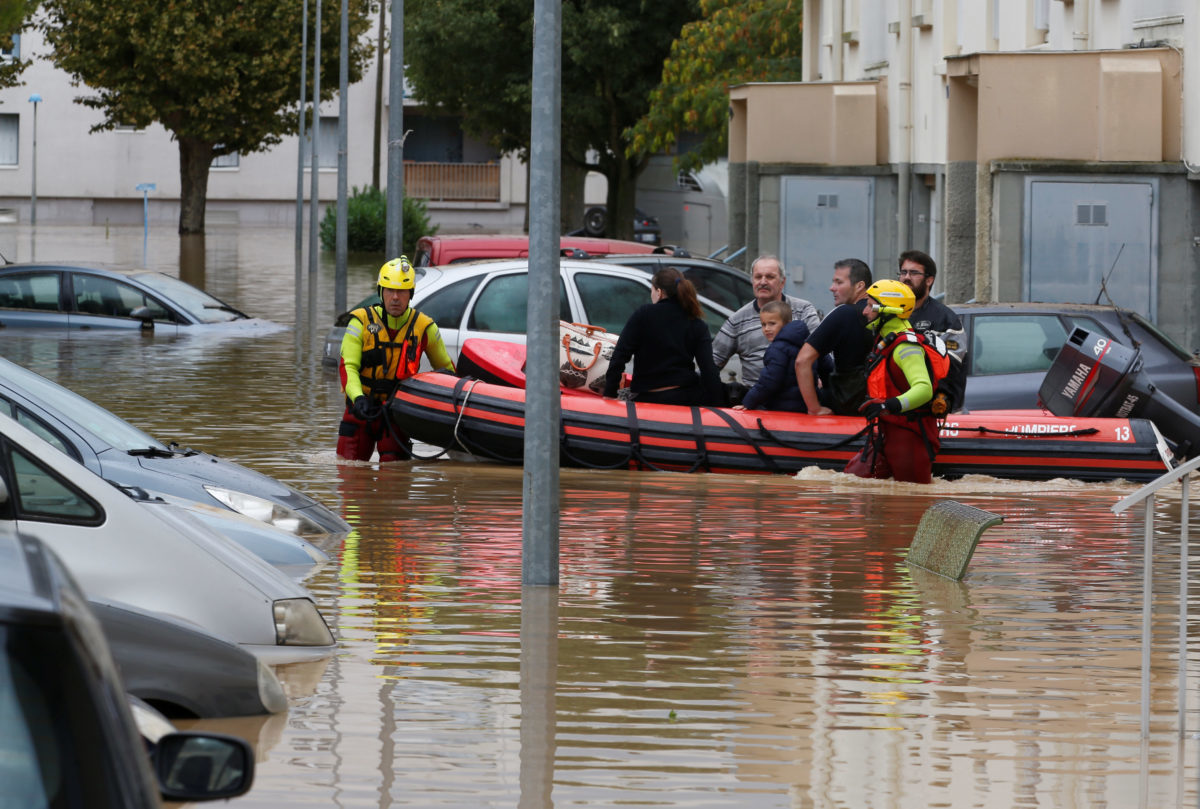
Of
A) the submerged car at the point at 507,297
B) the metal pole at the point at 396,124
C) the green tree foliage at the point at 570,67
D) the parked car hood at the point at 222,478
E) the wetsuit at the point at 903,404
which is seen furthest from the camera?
the green tree foliage at the point at 570,67

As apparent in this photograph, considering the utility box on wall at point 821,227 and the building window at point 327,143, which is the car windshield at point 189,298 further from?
the building window at point 327,143

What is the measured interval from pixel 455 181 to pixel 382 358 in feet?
189

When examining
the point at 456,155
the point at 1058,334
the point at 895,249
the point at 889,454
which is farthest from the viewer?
the point at 456,155

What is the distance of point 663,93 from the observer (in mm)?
37281

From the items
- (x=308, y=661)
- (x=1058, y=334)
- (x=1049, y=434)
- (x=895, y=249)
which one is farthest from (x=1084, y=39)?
(x=308, y=661)

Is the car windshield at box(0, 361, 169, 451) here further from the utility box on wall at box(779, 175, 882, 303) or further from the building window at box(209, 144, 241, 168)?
the building window at box(209, 144, 241, 168)

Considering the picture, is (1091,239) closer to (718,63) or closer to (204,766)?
(204,766)

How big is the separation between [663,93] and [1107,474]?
2542 cm

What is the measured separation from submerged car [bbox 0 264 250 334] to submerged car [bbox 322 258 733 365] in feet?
27.0

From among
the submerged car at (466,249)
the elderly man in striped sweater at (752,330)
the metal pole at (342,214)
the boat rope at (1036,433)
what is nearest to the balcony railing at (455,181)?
the metal pole at (342,214)

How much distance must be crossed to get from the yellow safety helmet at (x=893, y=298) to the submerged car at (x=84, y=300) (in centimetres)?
1318

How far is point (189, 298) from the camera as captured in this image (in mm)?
24047

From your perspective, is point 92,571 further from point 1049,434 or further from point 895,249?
point 895,249

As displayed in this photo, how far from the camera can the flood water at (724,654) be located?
19.1 ft
